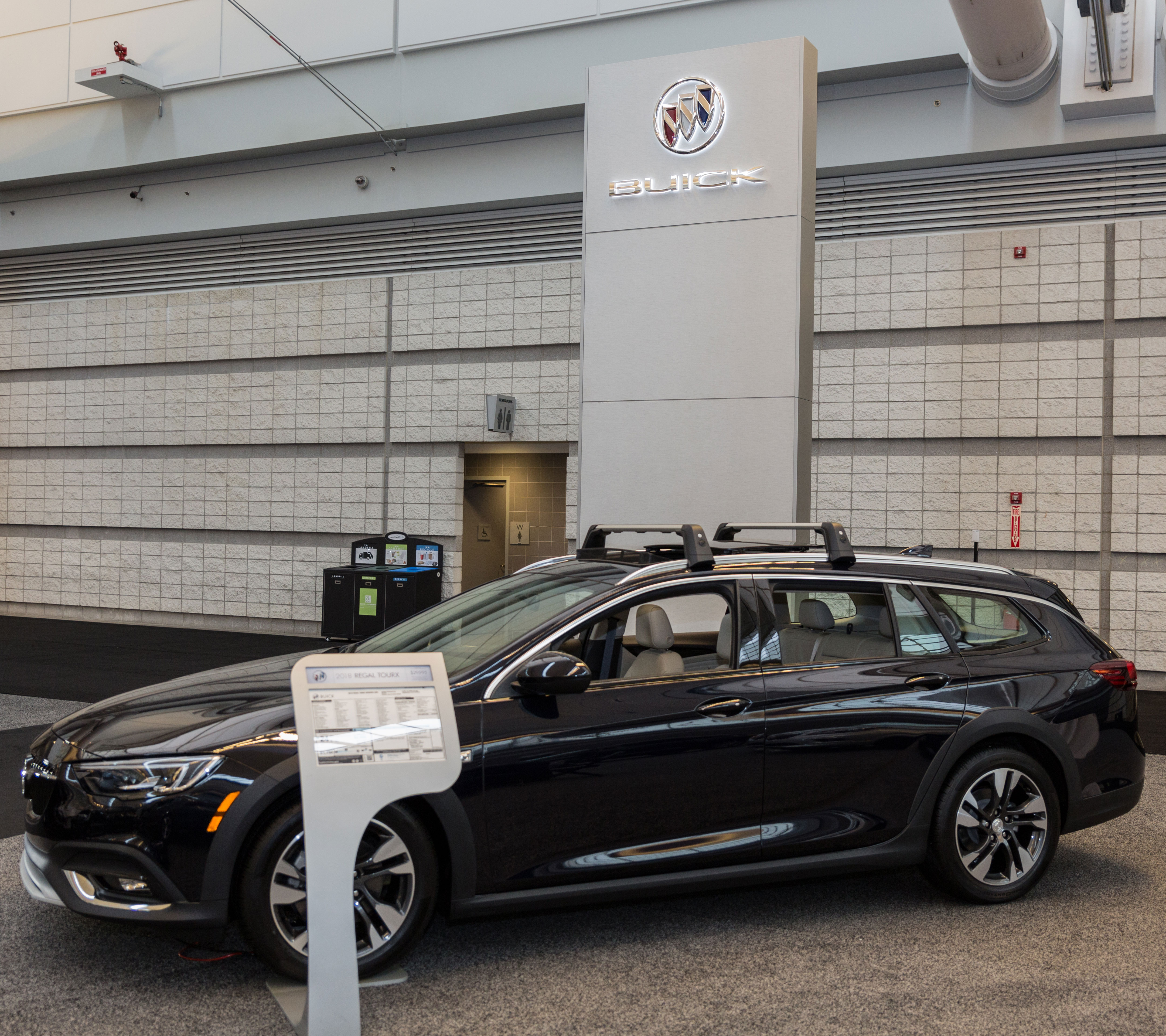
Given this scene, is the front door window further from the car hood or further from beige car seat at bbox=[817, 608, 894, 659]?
the car hood

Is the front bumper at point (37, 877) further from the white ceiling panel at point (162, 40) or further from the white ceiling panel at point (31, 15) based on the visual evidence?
the white ceiling panel at point (31, 15)

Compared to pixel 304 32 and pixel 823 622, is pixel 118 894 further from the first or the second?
pixel 304 32

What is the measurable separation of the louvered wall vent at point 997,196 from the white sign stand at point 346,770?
1047 cm

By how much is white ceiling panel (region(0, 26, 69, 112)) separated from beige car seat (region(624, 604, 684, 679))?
14918 mm

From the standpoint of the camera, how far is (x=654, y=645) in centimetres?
434

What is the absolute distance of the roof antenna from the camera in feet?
42.5

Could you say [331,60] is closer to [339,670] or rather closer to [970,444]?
[970,444]

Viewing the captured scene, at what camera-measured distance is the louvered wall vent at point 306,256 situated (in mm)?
13656

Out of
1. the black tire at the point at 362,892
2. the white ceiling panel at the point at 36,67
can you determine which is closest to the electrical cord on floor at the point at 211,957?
→ the black tire at the point at 362,892

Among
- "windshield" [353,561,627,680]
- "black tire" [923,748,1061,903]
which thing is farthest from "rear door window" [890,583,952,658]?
"windshield" [353,561,627,680]

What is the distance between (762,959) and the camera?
380 centimetres

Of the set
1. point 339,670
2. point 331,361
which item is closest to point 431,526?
point 331,361

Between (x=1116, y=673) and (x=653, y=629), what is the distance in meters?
2.08

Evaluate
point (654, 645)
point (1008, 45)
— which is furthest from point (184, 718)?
point (1008, 45)
